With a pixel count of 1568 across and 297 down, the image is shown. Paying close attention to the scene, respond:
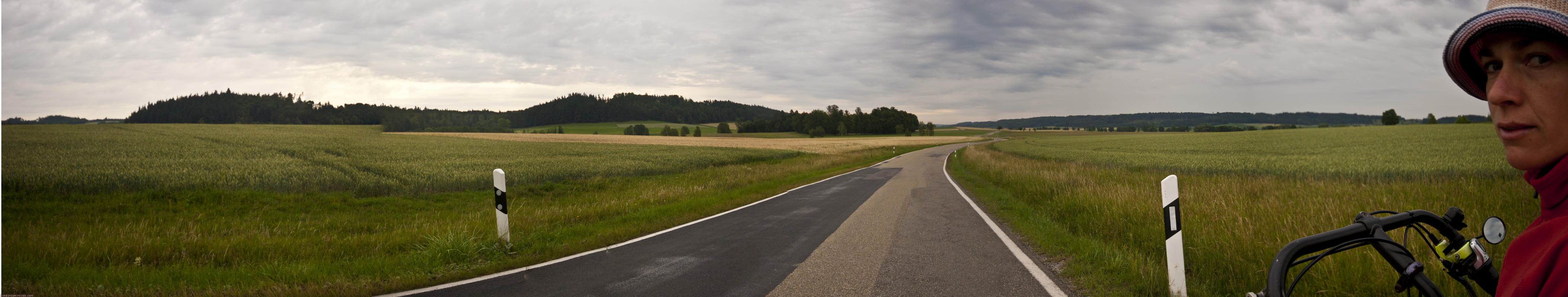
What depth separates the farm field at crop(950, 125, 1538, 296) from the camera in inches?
190

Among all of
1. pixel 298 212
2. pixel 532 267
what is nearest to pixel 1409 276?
pixel 532 267

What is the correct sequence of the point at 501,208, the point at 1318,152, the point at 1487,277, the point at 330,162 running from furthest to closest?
the point at 1318,152
the point at 330,162
the point at 501,208
the point at 1487,277

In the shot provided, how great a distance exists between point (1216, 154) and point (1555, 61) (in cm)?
3121

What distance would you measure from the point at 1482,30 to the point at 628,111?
397ft

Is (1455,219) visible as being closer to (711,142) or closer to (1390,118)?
(711,142)

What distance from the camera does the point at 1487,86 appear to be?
140cm

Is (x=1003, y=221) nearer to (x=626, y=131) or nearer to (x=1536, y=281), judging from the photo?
(x=1536, y=281)

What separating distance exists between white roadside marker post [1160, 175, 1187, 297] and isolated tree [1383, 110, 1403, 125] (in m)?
84.3

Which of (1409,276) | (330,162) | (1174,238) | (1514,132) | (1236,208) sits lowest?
(330,162)

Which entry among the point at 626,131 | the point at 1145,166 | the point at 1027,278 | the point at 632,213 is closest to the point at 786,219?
the point at 632,213

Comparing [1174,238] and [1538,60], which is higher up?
[1538,60]

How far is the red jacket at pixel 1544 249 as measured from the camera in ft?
3.28

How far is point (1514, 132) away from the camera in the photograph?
1.23m

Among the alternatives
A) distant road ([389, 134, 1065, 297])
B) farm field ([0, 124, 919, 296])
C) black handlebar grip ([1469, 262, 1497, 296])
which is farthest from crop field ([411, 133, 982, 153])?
black handlebar grip ([1469, 262, 1497, 296])
